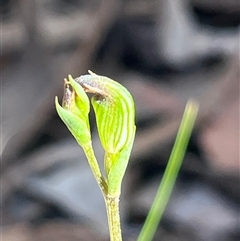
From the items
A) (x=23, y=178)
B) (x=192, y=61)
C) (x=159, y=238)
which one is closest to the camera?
(x=159, y=238)

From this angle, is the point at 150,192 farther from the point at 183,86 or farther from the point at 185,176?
the point at 183,86

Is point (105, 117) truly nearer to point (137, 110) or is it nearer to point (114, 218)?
point (114, 218)

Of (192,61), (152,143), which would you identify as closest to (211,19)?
(192,61)

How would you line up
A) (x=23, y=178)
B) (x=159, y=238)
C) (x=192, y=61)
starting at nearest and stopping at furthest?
(x=159, y=238) → (x=23, y=178) → (x=192, y=61)

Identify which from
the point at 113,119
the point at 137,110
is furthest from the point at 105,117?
the point at 137,110

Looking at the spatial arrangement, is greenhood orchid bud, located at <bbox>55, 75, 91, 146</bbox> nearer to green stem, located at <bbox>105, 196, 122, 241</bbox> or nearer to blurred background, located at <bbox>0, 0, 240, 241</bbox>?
green stem, located at <bbox>105, 196, 122, 241</bbox>

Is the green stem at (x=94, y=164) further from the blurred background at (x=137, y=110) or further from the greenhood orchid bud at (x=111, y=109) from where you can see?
the blurred background at (x=137, y=110)

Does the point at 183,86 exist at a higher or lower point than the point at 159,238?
higher

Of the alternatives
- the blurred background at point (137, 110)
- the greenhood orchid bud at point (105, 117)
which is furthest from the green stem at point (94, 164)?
the blurred background at point (137, 110)
